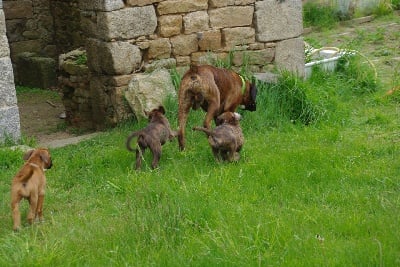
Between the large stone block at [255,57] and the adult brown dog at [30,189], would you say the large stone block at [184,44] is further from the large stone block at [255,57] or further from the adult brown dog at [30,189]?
the adult brown dog at [30,189]

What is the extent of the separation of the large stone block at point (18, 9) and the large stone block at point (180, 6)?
525 centimetres

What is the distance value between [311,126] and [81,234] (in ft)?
12.1

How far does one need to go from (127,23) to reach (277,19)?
209cm

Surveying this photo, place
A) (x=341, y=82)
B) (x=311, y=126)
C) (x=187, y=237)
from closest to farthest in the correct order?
1. (x=187, y=237)
2. (x=311, y=126)
3. (x=341, y=82)

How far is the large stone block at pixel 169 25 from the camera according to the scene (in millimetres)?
8609

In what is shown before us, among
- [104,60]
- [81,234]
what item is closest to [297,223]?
[81,234]

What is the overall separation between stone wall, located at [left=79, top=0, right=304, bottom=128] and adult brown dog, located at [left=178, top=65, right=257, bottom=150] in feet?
4.16

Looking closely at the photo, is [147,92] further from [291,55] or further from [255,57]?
[291,55]

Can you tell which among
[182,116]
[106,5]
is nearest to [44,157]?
[182,116]

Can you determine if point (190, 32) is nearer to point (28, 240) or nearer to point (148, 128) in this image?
point (148, 128)

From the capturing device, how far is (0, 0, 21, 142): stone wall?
24.6 ft

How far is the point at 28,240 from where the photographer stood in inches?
199

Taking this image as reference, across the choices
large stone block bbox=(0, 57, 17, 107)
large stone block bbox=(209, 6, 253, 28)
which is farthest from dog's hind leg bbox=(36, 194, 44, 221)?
large stone block bbox=(209, 6, 253, 28)

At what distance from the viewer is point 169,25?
8672mm
